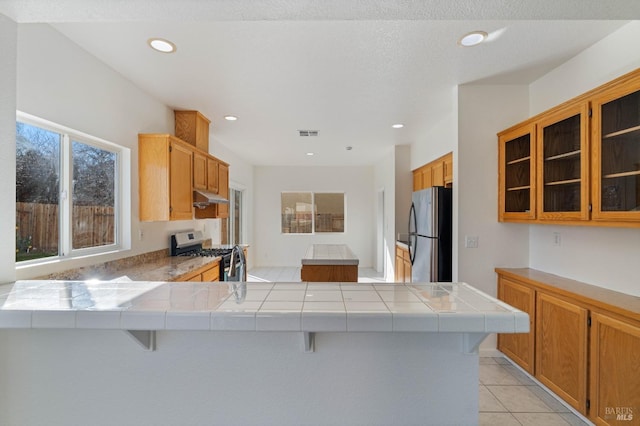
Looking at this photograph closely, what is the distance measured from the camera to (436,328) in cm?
106

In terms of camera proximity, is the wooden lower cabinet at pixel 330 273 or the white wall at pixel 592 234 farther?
the wooden lower cabinet at pixel 330 273

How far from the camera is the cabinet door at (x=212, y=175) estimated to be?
12.6 ft

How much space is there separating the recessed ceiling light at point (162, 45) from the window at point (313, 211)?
5540 millimetres

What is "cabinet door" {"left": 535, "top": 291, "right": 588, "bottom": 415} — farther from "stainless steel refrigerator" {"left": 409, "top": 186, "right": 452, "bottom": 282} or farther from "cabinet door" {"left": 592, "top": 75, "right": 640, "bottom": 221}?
"stainless steel refrigerator" {"left": 409, "top": 186, "right": 452, "bottom": 282}

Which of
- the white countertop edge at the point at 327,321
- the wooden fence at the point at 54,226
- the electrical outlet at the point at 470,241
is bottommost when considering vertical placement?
the white countertop edge at the point at 327,321

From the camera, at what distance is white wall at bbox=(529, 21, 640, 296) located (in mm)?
2010

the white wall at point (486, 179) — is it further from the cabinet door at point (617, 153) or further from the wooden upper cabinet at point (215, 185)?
the wooden upper cabinet at point (215, 185)

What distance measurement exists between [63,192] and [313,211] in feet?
19.0

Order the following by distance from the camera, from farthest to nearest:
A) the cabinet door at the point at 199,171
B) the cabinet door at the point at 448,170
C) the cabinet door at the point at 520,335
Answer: the cabinet door at the point at 448,170
the cabinet door at the point at 199,171
the cabinet door at the point at 520,335

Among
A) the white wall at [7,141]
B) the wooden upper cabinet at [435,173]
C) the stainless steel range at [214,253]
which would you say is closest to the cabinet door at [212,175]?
the stainless steel range at [214,253]

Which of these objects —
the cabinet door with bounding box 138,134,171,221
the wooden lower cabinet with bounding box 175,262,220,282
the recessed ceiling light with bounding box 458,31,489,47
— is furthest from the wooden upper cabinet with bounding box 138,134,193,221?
the recessed ceiling light with bounding box 458,31,489,47

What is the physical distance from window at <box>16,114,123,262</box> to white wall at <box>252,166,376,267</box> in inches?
192

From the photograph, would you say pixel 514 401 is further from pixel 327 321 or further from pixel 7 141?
pixel 7 141

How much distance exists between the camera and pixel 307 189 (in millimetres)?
7656
